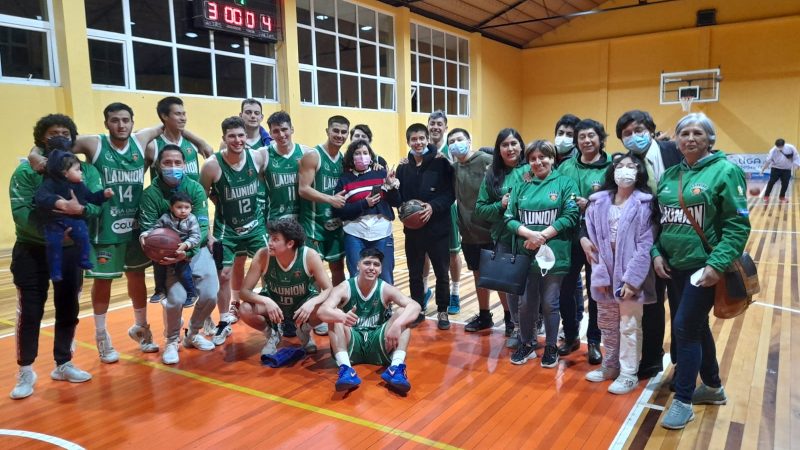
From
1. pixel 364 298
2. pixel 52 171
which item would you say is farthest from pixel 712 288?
pixel 52 171

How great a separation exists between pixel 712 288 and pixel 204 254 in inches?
127

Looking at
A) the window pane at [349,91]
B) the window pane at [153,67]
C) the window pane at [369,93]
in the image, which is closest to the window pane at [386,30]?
the window pane at [369,93]

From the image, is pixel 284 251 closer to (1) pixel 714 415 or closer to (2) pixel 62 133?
(2) pixel 62 133

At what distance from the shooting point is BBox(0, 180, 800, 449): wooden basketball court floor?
281cm

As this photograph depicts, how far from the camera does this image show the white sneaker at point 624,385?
10.7ft

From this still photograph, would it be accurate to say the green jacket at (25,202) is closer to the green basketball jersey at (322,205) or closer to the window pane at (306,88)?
the green basketball jersey at (322,205)

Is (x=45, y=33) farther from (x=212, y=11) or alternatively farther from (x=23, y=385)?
(x=23, y=385)

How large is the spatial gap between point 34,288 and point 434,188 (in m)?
2.76

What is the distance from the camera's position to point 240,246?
427 cm

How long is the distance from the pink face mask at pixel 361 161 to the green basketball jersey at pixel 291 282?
0.78 m

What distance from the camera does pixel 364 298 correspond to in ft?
12.2

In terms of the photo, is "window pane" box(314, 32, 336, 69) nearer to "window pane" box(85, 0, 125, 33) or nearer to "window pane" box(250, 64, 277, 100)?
"window pane" box(250, 64, 277, 100)

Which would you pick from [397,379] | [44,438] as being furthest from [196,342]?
[397,379]

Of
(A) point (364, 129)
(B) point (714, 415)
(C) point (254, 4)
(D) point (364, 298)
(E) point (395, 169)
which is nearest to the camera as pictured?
(B) point (714, 415)
